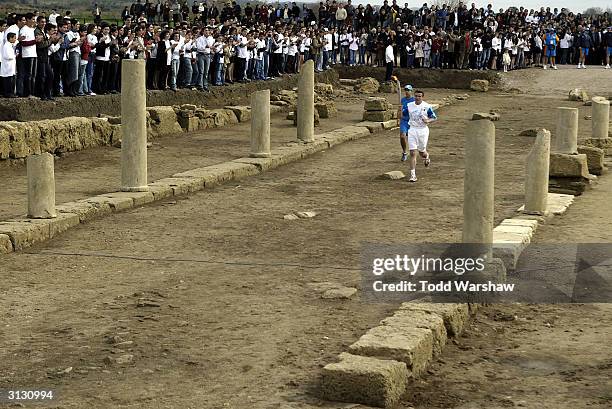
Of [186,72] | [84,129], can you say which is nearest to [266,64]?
[186,72]

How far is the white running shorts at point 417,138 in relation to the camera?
1878cm

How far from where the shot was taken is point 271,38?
35406 millimetres

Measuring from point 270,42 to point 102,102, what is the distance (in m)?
12.0

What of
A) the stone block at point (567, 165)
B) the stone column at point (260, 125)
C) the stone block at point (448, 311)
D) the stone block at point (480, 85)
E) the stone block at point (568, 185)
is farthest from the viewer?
the stone block at point (480, 85)

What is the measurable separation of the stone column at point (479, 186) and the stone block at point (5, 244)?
18.0 feet

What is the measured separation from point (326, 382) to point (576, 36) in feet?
129

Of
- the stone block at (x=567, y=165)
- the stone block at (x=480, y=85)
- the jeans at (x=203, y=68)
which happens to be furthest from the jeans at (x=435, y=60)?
the stone block at (x=567, y=165)

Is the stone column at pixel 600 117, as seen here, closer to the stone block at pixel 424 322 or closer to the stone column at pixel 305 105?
the stone column at pixel 305 105

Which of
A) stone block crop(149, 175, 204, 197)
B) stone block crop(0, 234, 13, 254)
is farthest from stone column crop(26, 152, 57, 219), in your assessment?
stone block crop(149, 175, 204, 197)

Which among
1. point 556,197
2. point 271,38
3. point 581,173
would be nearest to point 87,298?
point 556,197

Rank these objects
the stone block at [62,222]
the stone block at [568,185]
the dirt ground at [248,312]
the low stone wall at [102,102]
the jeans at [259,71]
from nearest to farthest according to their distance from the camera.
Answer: the dirt ground at [248,312], the stone block at [62,222], the stone block at [568,185], the low stone wall at [102,102], the jeans at [259,71]

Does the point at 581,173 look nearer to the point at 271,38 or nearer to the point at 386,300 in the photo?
the point at 386,300

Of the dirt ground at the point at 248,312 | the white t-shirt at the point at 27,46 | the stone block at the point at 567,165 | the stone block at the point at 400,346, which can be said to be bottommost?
the dirt ground at the point at 248,312

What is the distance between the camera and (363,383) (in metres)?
7.92
